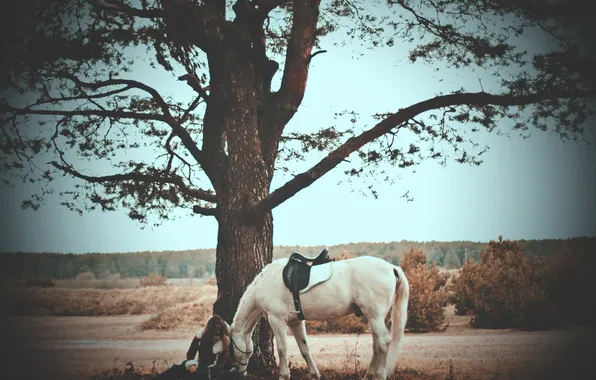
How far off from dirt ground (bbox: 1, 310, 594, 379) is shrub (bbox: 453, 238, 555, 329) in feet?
2.72

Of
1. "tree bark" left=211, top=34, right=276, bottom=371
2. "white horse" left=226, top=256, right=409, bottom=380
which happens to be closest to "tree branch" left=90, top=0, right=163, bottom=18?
"tree bark" left=211, top=34, right=276, bottom=371

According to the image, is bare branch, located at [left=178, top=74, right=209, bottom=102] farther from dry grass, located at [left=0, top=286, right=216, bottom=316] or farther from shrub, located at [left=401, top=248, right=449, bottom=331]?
dry grass, located at [left=0, top=286, right=216, bottom=316]

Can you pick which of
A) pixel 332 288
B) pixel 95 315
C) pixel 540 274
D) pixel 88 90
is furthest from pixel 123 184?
pixel 95 315

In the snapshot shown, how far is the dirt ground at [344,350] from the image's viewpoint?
35.6 ft

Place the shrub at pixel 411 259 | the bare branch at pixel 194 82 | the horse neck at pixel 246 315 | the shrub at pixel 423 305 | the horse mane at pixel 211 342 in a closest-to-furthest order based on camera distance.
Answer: the horse mane at pixel 211 342 → the horse neck at pixel 246 315 → the bare branch at pixel 194 82 → the shrub at pixel 423 305 → the shrub at pixel 411 259

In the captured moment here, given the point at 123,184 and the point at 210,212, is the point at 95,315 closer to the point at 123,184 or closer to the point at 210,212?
the point at 123,184

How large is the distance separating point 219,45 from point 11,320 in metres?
20.6

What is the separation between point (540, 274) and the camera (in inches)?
800

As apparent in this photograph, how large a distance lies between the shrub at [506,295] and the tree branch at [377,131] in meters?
10.8

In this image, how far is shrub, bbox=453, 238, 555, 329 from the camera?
18.3 m

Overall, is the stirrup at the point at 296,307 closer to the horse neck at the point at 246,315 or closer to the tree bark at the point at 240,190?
the horse neck at the point at 246,315

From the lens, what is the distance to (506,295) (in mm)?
18734

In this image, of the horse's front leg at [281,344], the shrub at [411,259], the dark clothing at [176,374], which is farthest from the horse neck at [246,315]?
the shrub at [411,259]

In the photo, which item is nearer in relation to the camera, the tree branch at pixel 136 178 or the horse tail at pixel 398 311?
the horse tail at pixel 398 311
